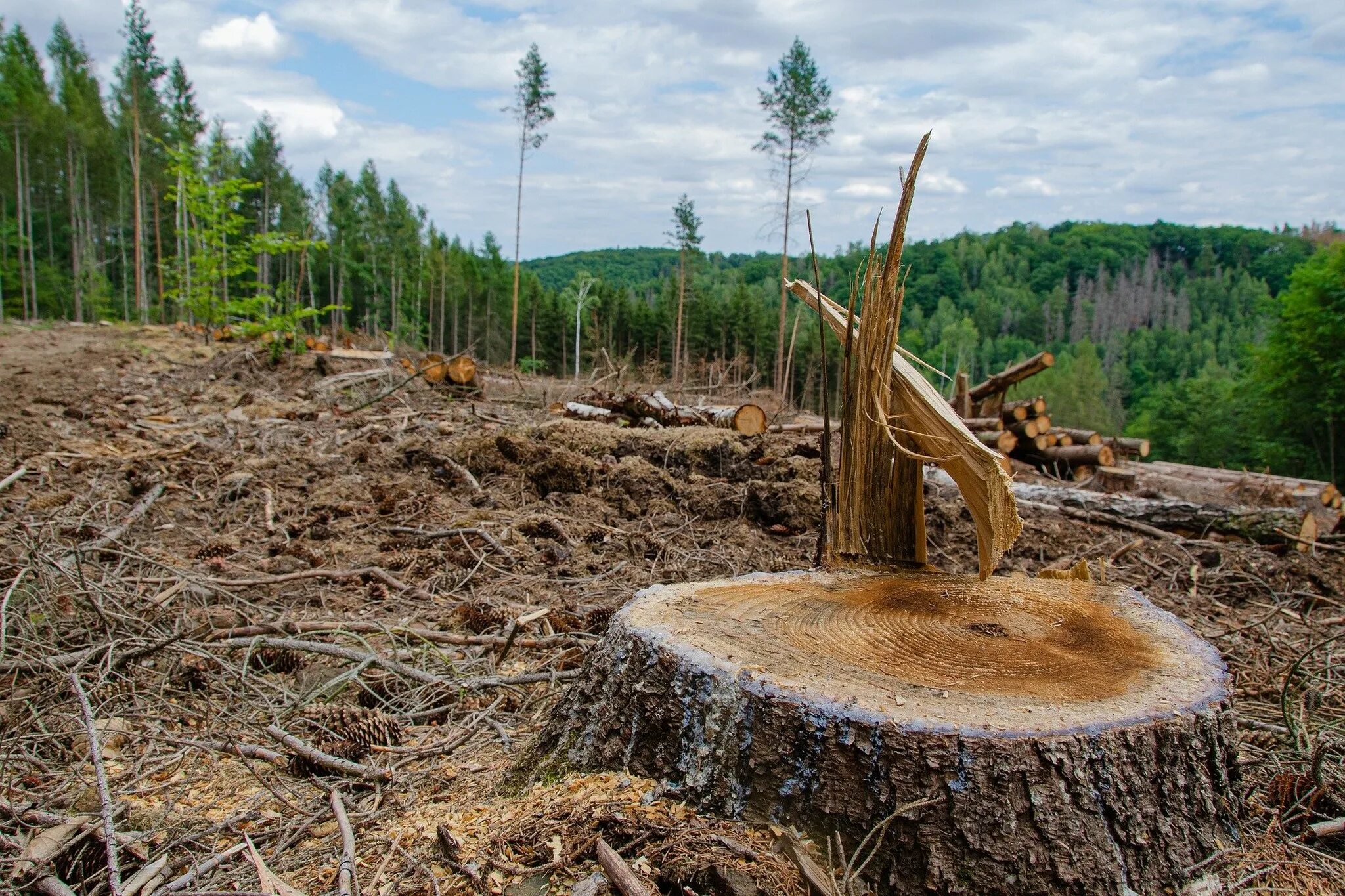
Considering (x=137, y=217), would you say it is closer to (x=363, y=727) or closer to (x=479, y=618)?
(x=479, y=618)

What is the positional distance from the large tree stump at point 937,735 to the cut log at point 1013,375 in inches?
377

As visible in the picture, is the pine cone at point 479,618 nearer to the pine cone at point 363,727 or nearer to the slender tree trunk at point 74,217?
the pine cone at point 363,727

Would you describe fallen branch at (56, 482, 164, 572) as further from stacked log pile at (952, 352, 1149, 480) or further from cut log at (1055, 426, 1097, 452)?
cut log at (1055, 426, 1097, 452)

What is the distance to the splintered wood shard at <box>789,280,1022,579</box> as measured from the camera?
237 centimetres

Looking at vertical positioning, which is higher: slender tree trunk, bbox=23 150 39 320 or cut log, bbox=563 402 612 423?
slender tree trunk, bbox=23 150 39 320

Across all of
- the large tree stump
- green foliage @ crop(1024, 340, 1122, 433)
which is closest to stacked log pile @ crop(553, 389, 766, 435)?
the large tree stump

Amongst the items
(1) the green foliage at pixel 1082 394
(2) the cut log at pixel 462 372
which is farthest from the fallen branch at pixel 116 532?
(1) the green foliage at pixel 1082 394

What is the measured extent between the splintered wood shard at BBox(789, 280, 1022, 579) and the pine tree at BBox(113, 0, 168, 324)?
101 feet

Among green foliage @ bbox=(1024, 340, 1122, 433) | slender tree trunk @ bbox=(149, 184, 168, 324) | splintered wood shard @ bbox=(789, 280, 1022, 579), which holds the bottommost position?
green foliage @ bbox=(1024, 340, 1122, 433)

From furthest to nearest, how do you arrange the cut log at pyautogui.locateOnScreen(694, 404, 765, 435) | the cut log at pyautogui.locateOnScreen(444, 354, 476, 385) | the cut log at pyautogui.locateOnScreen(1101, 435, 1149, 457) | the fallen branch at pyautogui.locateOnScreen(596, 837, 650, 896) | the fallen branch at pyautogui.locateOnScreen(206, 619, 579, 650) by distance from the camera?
the cut log at pyautogui.locateOnScreen(1101, 435, 1149, 457), the cut log at pyautogui.locateOnScreen(444, 354, 476, 385), the cut log at pyautogui.locateOnScreen(694, 404, 765, 435), the fallen branch at pyautogui.locateOnScreen(206, 619, 579, 650), the fallen branch at pyautogui.locateOnScreen(596, 837, 650, 896)

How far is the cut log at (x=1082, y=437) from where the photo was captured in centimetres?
1117

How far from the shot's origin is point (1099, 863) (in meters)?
1.55

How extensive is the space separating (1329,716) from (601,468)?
4.98 m

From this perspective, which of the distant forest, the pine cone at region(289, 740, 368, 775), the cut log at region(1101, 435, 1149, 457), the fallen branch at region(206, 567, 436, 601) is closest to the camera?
the pine cone at region(289, 740, 368, 775)
